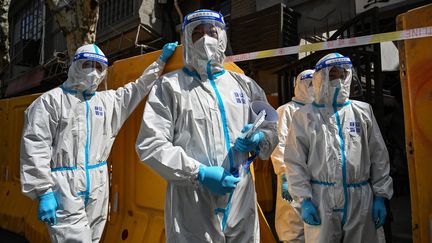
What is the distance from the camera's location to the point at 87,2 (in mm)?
5477

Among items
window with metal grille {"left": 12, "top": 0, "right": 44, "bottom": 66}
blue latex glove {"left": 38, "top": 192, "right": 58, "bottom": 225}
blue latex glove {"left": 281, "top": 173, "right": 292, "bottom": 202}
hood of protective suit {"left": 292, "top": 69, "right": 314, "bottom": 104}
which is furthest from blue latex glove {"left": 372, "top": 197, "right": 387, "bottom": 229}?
window with metal grille {"left": 12, "top": 0, "right": 44, "bottom": 66}

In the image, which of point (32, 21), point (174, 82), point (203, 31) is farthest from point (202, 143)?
point (32, 21)

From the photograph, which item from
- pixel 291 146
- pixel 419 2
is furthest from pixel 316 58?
pixel 291 146

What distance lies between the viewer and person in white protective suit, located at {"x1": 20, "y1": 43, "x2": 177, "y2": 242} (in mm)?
2748

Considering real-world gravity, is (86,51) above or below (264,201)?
above

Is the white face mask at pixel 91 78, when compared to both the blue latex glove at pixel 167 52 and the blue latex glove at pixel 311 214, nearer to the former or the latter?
the blue latex glove at pixel 167 52

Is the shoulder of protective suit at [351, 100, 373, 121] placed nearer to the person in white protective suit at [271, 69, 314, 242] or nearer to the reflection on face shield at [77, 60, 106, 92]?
the person in white protective suit at [271, 69, 314, 242]

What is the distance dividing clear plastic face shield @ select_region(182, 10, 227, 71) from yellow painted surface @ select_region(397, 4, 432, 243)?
1.42 metres

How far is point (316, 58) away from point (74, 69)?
3581 millimetres

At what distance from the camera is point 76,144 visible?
2.96 metres

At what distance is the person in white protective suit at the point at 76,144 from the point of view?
2.75m

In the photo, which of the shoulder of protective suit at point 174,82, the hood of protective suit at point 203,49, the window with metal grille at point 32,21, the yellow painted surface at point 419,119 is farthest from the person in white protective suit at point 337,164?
the window with metal grille at point 32,21

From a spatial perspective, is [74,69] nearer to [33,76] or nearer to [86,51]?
[86,51]

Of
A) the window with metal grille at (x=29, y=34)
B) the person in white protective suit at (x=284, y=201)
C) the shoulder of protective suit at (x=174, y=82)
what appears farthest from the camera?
the window with metal grille at (x=29, y=34)
